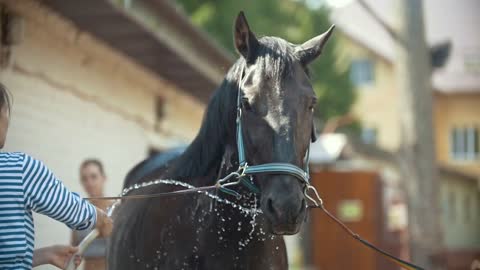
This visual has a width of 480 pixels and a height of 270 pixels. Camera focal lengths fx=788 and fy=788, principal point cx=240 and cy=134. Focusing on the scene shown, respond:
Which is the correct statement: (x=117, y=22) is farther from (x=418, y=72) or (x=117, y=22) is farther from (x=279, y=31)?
(x=279, y=31)

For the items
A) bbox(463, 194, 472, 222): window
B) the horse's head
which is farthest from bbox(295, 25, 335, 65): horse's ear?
bbox(463, 194, 472, 222): window

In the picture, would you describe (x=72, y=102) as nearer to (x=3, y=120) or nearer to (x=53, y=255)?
(x=53, y=255)

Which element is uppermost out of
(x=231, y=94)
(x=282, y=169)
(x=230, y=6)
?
(x=230, y=6)

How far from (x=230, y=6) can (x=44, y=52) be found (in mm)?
16332

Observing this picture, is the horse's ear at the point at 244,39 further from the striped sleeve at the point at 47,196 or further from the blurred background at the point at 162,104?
the striped sleeve at the point at 47,196

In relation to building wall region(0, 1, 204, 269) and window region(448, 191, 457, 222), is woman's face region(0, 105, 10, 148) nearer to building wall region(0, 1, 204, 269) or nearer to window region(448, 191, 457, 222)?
building wall region(0, 1, 204, 269)

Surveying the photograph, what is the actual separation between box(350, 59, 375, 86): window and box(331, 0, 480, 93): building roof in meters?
2.09

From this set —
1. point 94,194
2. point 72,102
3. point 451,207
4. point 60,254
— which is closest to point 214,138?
point 60,254

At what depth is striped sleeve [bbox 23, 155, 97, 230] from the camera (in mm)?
3014

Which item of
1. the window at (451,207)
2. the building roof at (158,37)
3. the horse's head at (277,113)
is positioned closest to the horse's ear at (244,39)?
the horse's head at (277,113)

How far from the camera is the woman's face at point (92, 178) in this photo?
6.14m

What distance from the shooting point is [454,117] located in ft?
117

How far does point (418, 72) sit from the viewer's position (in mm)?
10672

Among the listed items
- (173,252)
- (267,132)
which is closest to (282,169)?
(267,132)
